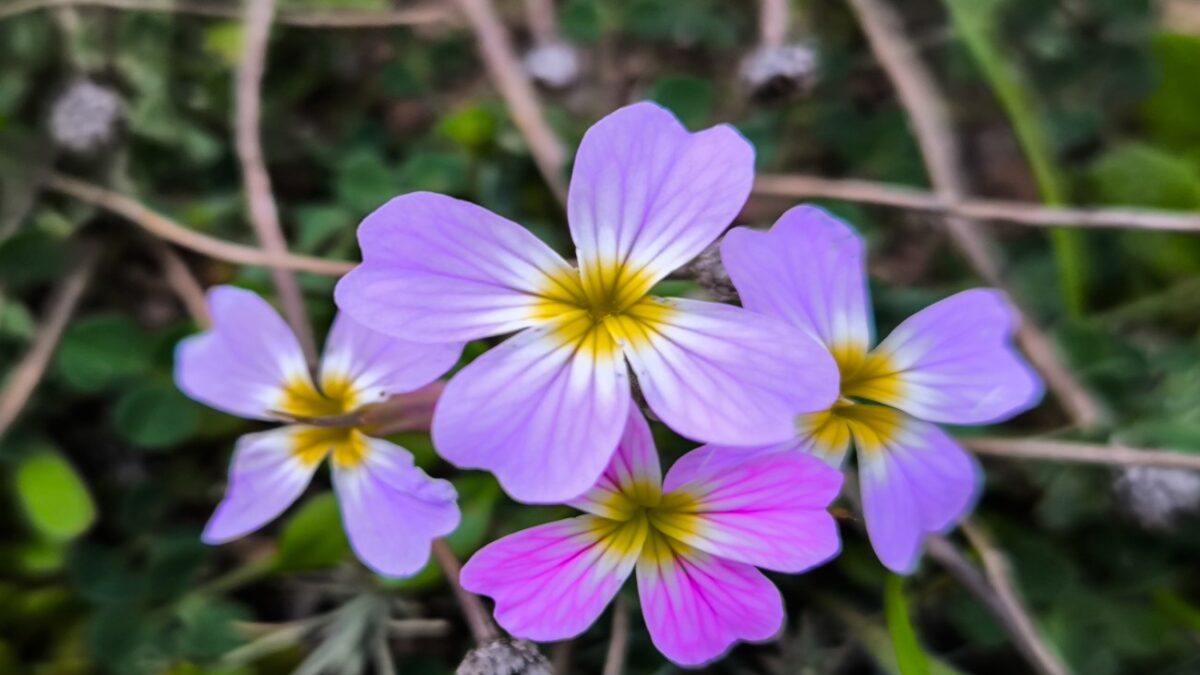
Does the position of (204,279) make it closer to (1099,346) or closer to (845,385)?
(845,385)

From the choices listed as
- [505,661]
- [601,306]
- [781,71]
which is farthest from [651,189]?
[781,71]

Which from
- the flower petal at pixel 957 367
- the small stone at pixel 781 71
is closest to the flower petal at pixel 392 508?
the flower petal at pixel 957 367

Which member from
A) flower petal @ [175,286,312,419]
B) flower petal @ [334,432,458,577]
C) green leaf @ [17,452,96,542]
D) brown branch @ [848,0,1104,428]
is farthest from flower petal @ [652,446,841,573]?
green leaf @ [17,452,96,542]

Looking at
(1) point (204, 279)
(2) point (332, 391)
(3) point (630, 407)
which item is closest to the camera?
(3) point (630, 407)

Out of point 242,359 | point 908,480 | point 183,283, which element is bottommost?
point 908,480

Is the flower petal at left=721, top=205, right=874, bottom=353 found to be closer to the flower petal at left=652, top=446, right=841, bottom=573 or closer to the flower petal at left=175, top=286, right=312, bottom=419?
the flower petal at left=652, top=446, right=841, bottom=573

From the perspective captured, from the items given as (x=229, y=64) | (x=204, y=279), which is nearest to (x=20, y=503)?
(x=204, y=279)

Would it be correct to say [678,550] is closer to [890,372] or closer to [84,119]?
[890,372]
